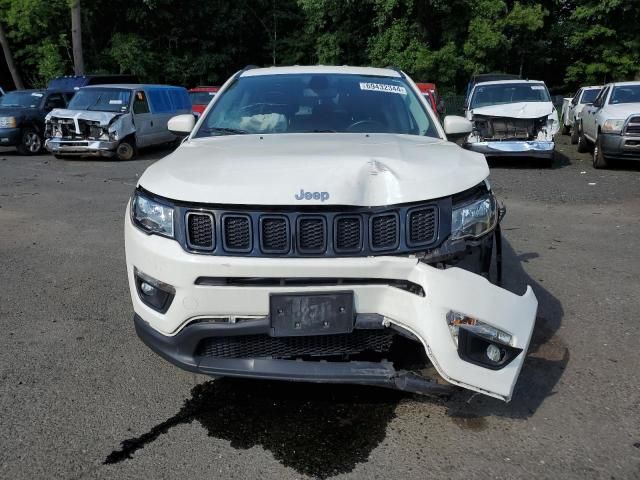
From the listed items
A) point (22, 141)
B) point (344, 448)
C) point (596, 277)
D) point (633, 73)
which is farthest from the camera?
point (633, 73)

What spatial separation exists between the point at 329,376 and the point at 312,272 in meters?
0.47

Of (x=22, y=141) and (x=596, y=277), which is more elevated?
(x=596, y=277)

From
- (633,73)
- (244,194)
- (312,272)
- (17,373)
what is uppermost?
(244,194)

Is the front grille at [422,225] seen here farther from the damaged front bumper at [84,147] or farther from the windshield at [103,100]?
the windshield at [103,100]

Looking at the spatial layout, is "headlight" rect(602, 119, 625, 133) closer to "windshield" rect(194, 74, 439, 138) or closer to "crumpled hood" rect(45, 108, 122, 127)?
"windshield" rect(194, 74, 439, 138)

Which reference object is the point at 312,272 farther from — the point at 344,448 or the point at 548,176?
the point at 548,176

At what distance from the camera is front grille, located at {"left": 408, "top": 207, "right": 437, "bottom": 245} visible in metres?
2.77

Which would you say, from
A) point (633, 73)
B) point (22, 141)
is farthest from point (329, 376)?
point (633, 73)

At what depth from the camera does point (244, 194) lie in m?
2.71

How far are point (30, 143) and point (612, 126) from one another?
13876mm

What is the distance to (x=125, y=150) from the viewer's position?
14906 mm

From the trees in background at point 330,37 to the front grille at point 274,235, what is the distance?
26.2m

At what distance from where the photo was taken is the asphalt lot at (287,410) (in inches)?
108

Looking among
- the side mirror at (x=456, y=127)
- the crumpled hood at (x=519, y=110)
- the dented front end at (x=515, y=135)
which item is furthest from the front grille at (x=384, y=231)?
the crumpled hood at (x=519, y=110)
